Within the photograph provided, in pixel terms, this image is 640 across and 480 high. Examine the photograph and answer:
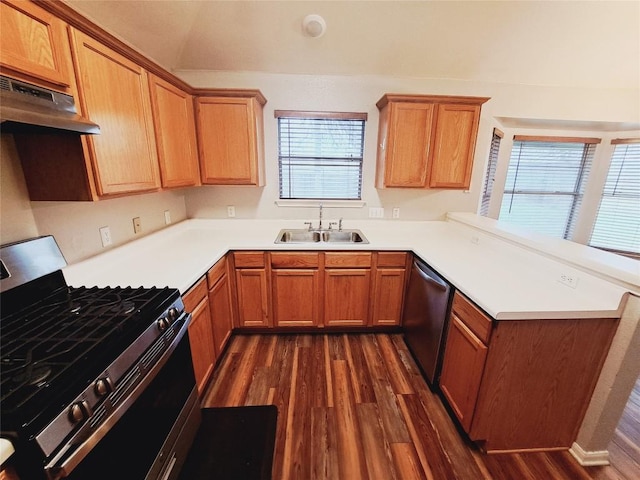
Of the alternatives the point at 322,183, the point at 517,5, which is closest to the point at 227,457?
the point at 322,183

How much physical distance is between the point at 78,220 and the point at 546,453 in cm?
298

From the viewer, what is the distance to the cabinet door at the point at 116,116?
50.3 inches

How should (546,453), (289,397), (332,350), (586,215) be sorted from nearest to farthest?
1. (546,453)
2. (289,397)
3. (332,350)
4. (586,215)

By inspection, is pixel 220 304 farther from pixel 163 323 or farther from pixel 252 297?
pixel 163 323

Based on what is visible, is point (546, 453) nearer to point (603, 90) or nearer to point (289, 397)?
point (289, 397)

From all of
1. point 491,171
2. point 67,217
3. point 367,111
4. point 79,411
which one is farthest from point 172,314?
point 491,171

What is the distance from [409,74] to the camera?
2.58 meters

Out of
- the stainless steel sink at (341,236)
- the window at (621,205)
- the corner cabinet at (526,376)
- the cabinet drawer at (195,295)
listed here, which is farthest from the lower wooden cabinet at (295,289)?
the window at (621,205)

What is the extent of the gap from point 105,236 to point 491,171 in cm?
367

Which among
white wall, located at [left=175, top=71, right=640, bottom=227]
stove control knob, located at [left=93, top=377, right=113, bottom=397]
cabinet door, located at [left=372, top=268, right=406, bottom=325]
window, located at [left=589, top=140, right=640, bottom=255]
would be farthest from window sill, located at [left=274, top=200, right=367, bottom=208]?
window, located at [left=589, top=140, right=640, bottom=255]

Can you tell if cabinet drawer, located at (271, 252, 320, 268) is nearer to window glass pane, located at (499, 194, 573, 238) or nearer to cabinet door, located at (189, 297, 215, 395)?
cabinet door, located at (189, 297, 215, 395)

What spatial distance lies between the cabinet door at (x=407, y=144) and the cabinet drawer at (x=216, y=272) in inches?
64.4

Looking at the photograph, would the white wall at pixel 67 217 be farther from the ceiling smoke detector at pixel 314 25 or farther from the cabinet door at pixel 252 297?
the ceiling smoke detector at pixel 314 25

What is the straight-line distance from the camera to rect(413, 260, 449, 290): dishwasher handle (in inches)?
69.8
